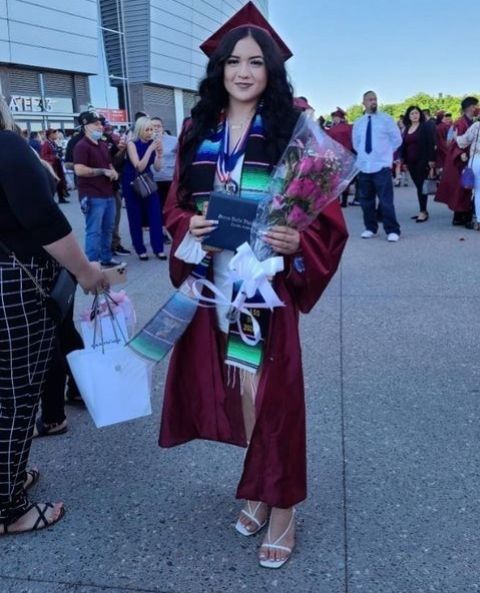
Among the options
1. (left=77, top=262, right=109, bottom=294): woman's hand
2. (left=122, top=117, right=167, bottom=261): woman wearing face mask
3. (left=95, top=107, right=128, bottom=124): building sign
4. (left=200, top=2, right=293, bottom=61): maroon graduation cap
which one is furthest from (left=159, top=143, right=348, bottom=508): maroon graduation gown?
(left=95, top=107, right=128, bottom=124): building sign

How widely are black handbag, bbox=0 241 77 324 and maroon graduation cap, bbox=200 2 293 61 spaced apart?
1088 millimetres

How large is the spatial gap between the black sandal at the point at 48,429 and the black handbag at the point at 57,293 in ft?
3.92

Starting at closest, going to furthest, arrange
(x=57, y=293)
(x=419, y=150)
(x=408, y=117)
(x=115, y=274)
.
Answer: (x=57, y=293), (x=115, y=274), (x=419, y=150), (x=408, y=117)

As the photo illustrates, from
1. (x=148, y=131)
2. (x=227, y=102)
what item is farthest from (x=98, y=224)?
(x=227, y=102)

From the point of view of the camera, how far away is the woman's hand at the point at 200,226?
6.83 ft

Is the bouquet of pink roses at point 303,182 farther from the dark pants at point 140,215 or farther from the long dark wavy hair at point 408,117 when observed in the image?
the long dark wavy hair at point 408,117

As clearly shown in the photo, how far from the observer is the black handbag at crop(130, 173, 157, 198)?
7.58 metres

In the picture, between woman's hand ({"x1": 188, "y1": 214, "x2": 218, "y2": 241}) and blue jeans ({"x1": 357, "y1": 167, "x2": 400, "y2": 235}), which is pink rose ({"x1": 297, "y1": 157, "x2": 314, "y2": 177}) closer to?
woman's hand ({"x1": 188, "y1": 214, "x2": 218, "y2": 241})

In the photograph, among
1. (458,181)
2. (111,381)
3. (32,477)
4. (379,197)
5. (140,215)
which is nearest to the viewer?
(111,381)

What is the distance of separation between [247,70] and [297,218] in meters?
0.60

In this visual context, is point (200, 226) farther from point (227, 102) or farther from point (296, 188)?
point (227, 102)

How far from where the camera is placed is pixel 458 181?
29.1ft

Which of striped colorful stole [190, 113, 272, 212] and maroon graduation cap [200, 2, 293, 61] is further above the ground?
maroon graduation cap [200, 2, 293, 61]

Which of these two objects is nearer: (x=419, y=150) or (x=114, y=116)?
(x=419, y=150)
